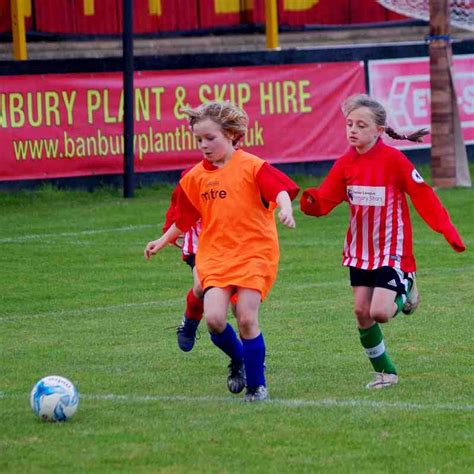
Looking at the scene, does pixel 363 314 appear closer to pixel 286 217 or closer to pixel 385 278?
pixel 385 278

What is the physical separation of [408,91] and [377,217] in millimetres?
14025

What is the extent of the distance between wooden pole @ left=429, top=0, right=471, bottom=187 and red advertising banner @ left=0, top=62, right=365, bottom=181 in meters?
2.13

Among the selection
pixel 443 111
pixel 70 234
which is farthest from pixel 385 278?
pixel 443 111

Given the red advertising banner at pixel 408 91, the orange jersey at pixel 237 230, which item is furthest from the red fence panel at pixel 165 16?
the orange jersey at pixel 237 230

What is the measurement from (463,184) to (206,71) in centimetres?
394

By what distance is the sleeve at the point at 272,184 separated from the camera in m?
7.55

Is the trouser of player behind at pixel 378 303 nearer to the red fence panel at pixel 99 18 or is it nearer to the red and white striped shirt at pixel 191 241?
the red and white striped shirt at pixel 191 241

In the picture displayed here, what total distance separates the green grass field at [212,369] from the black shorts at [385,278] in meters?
0.58

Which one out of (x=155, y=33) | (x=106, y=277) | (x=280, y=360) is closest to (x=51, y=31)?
(x=155, y=33)

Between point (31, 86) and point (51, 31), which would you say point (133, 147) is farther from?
point (51, 31)

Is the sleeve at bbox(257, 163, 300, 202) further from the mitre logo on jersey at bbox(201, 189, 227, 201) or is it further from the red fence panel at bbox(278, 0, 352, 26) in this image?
the red fence panel at bbox(278, 0, 352, 26)

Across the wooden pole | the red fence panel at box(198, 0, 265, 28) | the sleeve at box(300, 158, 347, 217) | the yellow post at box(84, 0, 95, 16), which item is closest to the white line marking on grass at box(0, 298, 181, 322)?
the sleeve at box(300, 158, 347, 217)

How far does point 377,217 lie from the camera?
8047mm

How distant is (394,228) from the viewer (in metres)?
8.06
